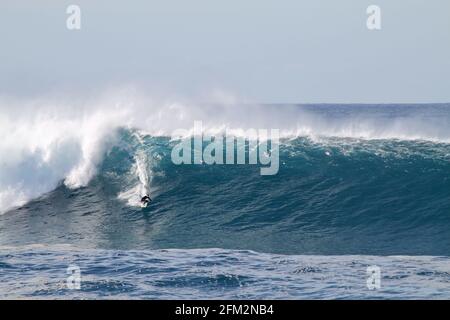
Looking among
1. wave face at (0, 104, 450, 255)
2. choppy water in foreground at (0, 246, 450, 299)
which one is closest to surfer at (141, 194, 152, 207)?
wave face at (0, 104, 450, 255)

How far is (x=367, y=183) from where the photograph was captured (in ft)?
68.1

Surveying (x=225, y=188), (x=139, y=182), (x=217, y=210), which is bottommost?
(x=217, y=210)

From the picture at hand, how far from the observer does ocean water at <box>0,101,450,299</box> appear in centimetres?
1236

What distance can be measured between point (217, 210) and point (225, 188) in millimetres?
1672

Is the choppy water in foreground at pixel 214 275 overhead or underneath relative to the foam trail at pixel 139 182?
underneath

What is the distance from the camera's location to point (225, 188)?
21.1 metres

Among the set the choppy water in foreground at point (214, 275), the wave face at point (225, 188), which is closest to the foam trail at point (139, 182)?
the wave face at point (225, 188)

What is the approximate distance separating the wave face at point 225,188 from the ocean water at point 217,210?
0.17 feet

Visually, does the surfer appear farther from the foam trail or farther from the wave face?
the wave face

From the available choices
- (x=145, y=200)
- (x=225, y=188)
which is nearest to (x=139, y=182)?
(x=145, y=200)

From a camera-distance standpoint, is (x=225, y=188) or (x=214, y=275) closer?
(x=214, y=275)

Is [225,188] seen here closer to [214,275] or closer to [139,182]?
[139,182]

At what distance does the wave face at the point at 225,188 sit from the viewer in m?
17.3

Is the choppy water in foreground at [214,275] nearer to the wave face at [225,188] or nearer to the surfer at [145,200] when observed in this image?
the wave face at [225,188]
